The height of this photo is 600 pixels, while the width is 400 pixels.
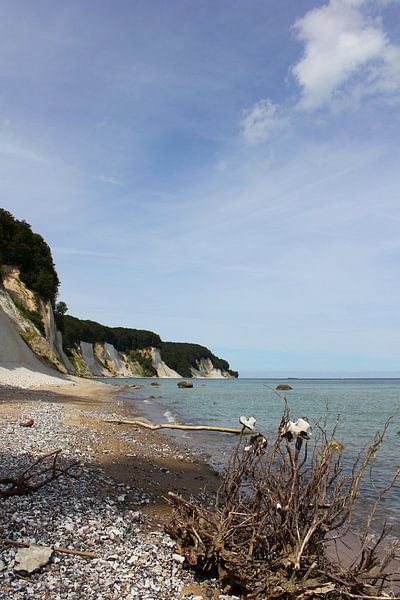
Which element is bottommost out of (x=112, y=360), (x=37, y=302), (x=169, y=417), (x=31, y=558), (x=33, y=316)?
(x=169, y=417)

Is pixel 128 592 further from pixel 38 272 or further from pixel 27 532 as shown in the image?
pixel 38 272

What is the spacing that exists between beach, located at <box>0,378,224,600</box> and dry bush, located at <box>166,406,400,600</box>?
1.38 feet

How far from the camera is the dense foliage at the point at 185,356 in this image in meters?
162

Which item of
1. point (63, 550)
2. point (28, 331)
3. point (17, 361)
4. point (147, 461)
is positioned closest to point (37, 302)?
point (28, 331)

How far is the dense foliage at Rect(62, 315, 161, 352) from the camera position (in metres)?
94.2

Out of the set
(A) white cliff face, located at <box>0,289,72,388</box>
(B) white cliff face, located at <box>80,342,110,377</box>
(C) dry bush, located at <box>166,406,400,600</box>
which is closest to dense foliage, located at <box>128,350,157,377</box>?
(B) white cliff face, located at <box>80,342,110,377</box>

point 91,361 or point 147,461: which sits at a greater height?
point 91,361

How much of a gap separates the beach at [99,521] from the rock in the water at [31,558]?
0.20 ft

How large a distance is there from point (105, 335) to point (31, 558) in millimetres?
114846

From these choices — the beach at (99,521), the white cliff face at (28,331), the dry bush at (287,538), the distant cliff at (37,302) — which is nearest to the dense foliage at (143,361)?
the distant cliff at (37,302)

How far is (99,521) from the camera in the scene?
255 inches

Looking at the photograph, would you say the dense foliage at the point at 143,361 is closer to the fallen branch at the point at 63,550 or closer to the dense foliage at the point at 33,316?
the dense foliage at the point at 33,316

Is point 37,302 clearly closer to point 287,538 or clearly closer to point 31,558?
point 31,558

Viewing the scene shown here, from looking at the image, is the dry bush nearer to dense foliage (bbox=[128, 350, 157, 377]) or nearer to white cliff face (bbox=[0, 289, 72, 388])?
white cliff face (bbox=[0, 289, 72, 388])
